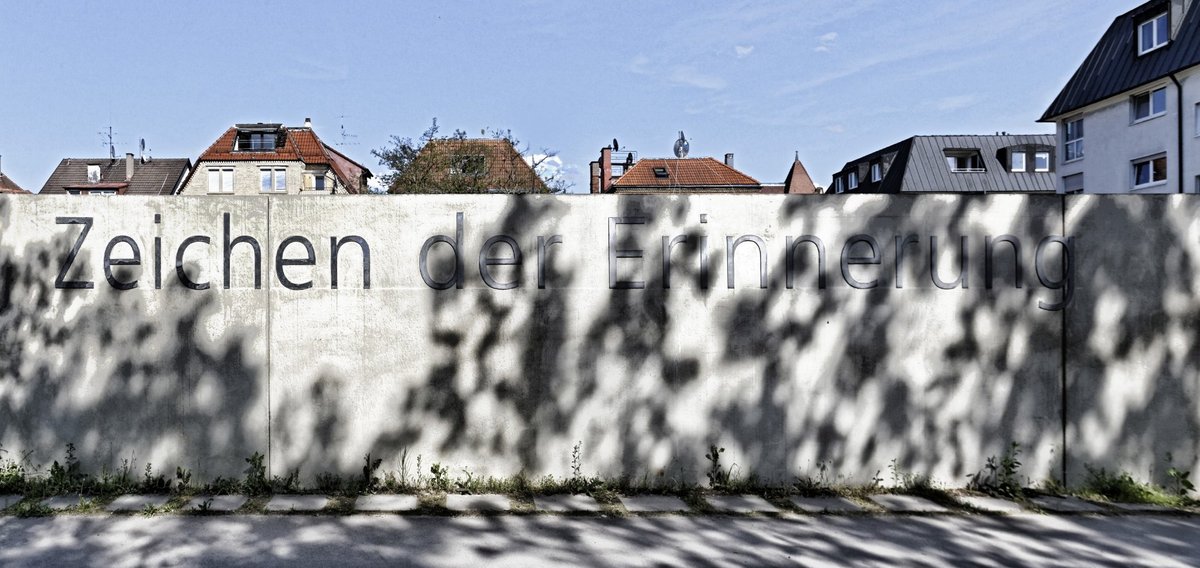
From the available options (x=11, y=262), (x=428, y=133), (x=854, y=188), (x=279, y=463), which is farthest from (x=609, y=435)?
(x=854, y=188)

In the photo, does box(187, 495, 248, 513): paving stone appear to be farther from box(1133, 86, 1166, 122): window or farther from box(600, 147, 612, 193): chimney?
box(600, 147, 612, 193): chimney

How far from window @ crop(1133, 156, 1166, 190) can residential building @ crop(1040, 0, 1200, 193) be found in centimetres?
3

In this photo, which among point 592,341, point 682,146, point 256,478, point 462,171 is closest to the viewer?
point 256,478

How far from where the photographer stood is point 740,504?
219 inches

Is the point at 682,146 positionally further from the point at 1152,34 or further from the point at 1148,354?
the point at 1148,354

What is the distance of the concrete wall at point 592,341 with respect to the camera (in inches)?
229

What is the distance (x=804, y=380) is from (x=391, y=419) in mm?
3004

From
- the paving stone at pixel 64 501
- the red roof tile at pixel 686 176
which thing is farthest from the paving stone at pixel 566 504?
the red roof tile at pixel 686 176

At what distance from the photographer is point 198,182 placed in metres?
49.3

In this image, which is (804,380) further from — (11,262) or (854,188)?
(854,188)

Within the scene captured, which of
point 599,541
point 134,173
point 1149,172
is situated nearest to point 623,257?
point 599,541

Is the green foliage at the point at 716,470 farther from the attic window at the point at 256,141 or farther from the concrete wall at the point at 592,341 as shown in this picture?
the attic window at the point at 256,141

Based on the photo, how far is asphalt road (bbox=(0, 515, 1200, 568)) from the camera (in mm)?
4484

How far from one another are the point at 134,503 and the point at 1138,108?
33.7m
